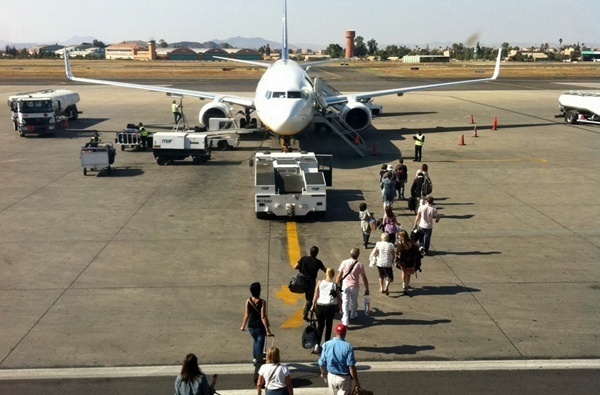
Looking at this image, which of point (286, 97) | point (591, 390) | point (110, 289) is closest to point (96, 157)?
point (286, 97)

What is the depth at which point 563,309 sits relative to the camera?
13.9m

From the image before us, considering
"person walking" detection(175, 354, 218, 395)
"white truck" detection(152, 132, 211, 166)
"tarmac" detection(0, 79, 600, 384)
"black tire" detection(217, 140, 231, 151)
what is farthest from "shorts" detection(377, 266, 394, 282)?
"black tire" detection(217, 140, 231, 151)

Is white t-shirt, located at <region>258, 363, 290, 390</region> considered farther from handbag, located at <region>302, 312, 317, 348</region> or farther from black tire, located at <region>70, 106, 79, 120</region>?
black tire, located at <region>70, 106, 79, 120</region>

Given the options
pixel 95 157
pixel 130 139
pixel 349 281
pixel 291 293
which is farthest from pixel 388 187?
pixel 130 139

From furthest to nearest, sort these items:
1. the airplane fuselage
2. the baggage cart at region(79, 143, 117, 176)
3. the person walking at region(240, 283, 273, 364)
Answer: the airplane fuselage
the baggage cart at region(79, 143, 117, 176)
the person walking at region(240, 283, 273, 364)

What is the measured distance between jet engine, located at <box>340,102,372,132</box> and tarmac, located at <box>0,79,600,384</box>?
15.3 ft

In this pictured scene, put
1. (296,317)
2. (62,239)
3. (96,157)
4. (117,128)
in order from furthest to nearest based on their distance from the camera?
(117,128), (96,157), (62,239), (296,317)

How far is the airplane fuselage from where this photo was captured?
28.3 metres

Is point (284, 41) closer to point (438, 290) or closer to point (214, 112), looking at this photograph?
point (214, 112)

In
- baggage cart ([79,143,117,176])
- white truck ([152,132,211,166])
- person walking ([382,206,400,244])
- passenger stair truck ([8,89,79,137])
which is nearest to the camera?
person walking ([382,206,400,244])

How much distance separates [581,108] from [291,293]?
36610mm

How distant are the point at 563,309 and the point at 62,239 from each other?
13779 mm

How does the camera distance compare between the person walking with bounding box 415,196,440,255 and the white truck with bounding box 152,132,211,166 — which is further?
the white truck with bounding box 152,132,211,166

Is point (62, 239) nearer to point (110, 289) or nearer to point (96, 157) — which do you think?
point (110, 289)
